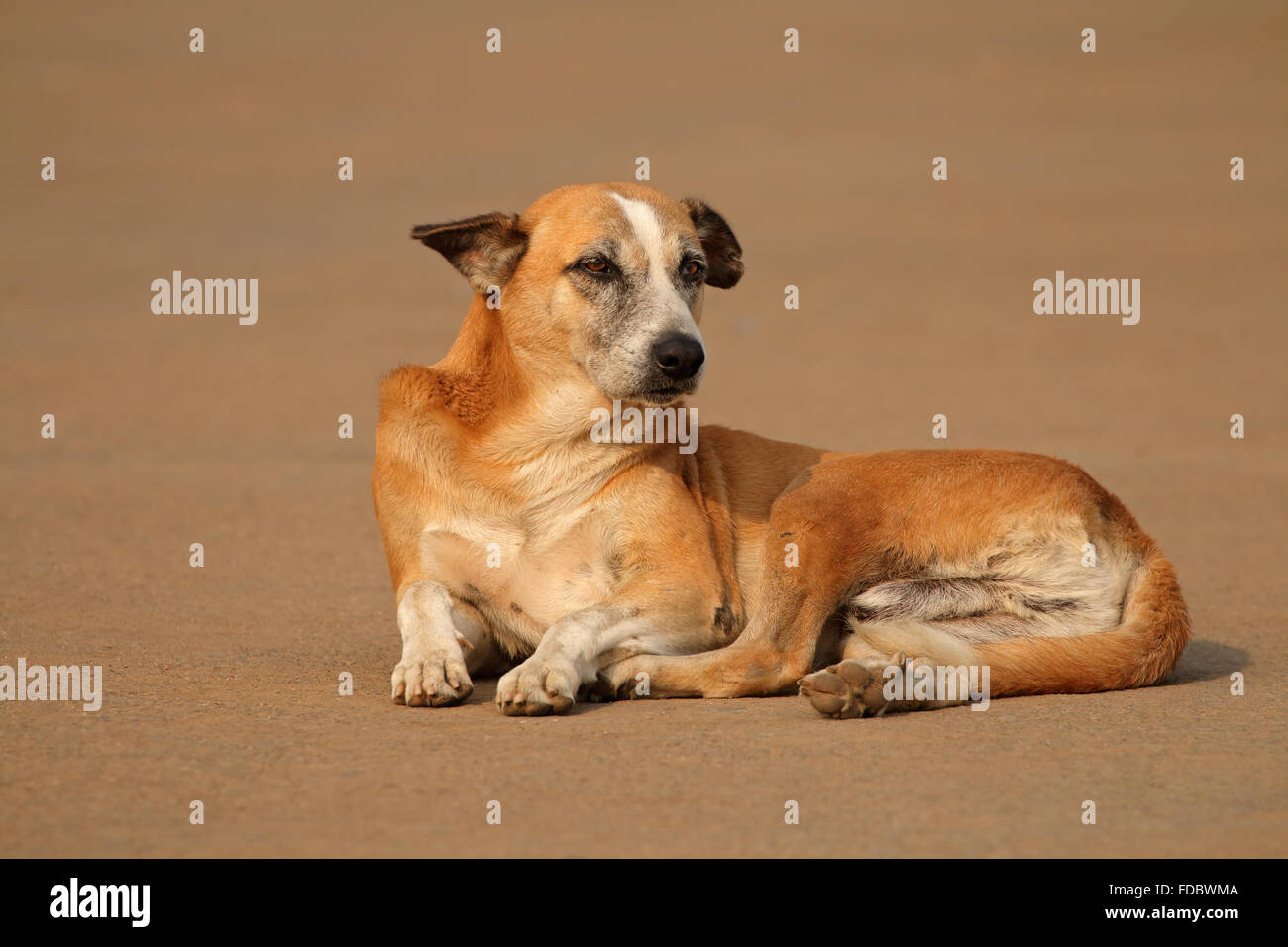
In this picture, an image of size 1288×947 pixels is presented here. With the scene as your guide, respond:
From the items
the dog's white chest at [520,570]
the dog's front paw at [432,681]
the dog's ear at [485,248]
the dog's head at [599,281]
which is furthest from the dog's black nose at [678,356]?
the dog's front paw at [432,681]

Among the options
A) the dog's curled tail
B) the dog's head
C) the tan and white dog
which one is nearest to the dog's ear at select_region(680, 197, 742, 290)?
the dog's head

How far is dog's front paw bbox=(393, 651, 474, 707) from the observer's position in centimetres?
557

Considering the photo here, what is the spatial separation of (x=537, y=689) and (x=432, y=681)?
15.7 inches


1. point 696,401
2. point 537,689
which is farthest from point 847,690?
point 696,401

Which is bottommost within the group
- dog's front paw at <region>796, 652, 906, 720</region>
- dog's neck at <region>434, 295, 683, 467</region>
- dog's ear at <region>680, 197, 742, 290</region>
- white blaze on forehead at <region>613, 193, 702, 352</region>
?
dog's front paw at <region>796, 652, 906, 720</region>

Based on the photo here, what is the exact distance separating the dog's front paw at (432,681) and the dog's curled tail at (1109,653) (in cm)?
190

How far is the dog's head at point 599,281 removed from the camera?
613cm

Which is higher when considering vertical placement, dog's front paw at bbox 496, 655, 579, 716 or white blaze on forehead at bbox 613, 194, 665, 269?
white blaze on forehead at bbox 613, 194, 665, 269

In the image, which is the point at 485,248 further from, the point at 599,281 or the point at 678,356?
the point at 678,356

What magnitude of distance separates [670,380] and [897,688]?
1497 millimetres

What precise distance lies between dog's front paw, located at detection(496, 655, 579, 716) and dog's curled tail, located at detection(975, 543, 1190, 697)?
1524 millimetres

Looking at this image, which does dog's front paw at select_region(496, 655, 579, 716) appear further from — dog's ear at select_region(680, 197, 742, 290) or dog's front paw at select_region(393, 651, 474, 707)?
dog's ear at select_region(680, 197, 742, 290)

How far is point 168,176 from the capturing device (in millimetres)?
27859

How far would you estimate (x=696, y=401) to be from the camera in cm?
1727
